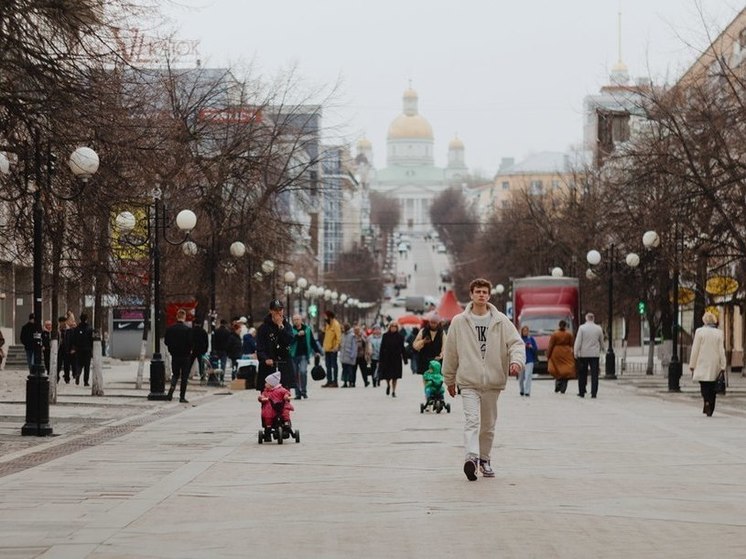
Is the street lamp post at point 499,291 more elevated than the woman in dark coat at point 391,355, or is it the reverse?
the street lamp post at point 499,291

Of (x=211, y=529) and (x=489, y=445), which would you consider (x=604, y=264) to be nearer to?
(x=489, y=445)

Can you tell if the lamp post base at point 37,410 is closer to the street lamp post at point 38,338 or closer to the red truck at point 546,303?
the street lamp post at point 38,338

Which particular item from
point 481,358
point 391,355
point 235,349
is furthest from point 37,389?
point 235,349

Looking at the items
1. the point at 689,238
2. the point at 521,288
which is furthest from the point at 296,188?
the point at 521,288

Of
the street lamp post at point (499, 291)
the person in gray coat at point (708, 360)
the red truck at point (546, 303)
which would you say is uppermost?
the street lamp post at point (499, 291)

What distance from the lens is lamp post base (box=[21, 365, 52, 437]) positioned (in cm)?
2211

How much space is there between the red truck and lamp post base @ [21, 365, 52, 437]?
121 ft

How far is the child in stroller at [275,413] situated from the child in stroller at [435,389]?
692cm

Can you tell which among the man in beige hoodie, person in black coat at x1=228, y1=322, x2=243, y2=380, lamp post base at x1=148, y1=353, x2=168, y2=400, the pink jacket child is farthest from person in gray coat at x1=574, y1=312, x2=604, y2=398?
the man in beige hoodie

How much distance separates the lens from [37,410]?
22094 millimetres

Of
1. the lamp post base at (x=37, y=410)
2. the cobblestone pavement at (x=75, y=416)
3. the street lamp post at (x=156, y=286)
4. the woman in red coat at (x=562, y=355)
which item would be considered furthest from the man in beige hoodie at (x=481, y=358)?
the woman in red coat at (x=562, y=355)

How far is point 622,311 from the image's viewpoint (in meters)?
62.3

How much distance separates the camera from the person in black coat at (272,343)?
2284 cm

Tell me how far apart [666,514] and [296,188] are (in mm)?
34869
